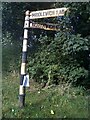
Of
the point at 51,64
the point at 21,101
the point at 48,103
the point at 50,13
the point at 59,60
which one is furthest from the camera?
the point at 51,64

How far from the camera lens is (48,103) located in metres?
6.82

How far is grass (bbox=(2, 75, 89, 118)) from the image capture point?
20.4 feet

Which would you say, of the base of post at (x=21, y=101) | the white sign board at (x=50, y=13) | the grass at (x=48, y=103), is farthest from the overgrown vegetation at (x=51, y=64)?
the white sign board at (x=50, y=13)

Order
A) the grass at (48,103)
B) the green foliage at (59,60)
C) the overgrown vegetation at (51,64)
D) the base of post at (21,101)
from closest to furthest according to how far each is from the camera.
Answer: the grass at (48,103) → the base of post at (21,101) → the overgrown vegetation at (51,64) → the green foliage at (59,60)

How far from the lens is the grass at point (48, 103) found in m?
6.22

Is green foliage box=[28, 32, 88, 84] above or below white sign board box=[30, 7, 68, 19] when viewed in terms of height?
below

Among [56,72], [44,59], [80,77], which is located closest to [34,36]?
[44,59]

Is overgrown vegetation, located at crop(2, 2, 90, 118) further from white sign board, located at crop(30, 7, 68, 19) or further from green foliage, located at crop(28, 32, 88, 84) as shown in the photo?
white sign board, located at crop(30, 7, 68, 19)

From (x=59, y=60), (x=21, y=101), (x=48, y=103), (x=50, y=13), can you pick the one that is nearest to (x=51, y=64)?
(x=59, y=60)

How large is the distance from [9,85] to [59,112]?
2229 millimetres

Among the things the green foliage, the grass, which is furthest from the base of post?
the green foliage

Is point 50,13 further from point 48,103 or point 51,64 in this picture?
point 51,64

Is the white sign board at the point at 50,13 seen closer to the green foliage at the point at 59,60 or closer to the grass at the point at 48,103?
the green foliage at the point at 59,60

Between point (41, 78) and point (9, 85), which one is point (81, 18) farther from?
point (9, 85)
